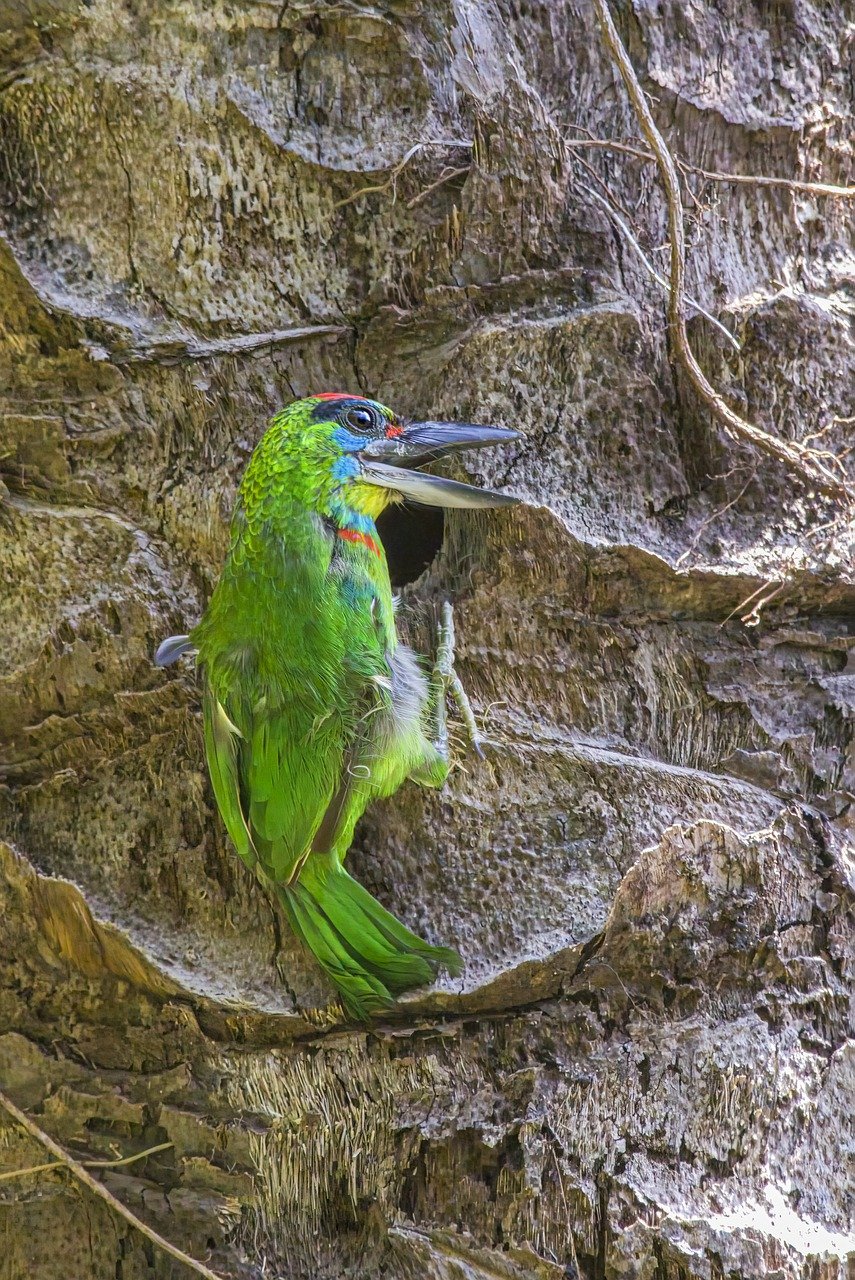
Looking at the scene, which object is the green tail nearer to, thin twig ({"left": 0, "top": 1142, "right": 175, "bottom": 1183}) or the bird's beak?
thin twig ({"left": 0, "top": 1142, "right": 175, "bottom": 1183})

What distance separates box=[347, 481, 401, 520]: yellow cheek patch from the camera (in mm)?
1996

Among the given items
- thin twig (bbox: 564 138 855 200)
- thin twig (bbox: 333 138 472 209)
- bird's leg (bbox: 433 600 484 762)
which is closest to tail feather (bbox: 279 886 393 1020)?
bird's leg (bbox: 433 600 484 762)

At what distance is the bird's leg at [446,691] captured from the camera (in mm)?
1848

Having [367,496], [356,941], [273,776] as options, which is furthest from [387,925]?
[367,496]

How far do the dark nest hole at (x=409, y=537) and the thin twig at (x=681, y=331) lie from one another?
55cm

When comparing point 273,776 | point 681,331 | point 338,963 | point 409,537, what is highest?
point 681,331

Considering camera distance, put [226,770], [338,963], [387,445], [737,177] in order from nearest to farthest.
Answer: [338,963] < [226,770] < [387,445] < [737,177]

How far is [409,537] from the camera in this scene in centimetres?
221

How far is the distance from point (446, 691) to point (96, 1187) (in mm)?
998

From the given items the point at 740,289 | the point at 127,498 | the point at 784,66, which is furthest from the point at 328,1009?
the point at 784,66

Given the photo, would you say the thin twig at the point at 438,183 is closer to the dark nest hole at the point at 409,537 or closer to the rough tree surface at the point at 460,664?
the rough tree surface at the point at 460,664

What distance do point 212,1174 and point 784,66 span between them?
7.78ft

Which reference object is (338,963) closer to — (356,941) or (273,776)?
(356,941)

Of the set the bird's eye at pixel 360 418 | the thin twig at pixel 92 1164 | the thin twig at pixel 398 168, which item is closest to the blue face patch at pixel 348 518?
the bird's eye at pixel 360 418
